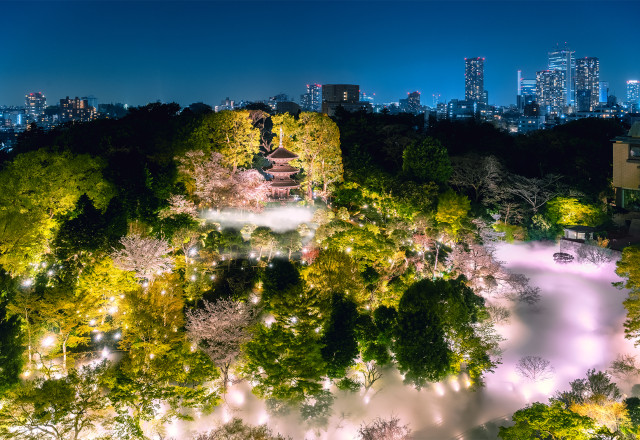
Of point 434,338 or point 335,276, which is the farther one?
point 335,276

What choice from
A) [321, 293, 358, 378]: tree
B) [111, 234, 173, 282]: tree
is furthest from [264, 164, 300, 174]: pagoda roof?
[321, 293, 358, 378]: tree

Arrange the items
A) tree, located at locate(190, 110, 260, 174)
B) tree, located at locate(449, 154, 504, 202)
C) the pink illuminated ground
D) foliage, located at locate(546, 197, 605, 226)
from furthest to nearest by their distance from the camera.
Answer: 1. tree, located at locate(449, 154, 504, 202)
2. tree, located at locate(190, 110, 260, 174)
3. foliage, located at locate(546, 197, 605, 226)
4. the pink illuminated ground

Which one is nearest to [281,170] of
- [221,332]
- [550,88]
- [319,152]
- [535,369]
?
[319,152]

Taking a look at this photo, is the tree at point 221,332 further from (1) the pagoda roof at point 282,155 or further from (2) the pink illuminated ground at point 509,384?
(1) the pagoda roof at point 282,155

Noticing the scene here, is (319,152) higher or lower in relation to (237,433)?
higher

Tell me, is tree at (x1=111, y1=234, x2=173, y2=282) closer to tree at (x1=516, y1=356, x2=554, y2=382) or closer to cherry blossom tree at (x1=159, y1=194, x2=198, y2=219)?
cherry blossom tree at (x1=159, y1=194, x2=198, y2=219)

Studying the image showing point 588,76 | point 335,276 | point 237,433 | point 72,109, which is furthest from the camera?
point 588,76

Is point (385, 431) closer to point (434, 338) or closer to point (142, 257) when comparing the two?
point (434, 338)
